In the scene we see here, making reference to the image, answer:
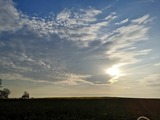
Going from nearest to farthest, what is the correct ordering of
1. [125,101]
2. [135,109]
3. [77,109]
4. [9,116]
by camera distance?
[9,116]
[77,109]
[135,109]
[125,101]

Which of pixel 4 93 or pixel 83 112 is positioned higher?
pixel 4 93

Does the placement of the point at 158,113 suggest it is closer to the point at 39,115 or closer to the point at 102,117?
the point at 102,117

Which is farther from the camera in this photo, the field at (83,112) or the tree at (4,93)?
the tree at (4,93)

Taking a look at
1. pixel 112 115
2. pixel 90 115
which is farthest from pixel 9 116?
pixel 112 115

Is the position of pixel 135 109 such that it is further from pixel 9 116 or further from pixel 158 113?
pixel 9 116

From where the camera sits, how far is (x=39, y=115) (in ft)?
123

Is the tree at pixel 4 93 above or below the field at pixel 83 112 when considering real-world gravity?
above

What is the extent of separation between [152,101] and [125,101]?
4.75 meters

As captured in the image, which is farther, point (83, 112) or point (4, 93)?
point (4, 93)

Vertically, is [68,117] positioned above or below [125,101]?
below

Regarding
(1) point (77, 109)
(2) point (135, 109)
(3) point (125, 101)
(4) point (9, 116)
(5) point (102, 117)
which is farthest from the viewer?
(3) point (125, 101)

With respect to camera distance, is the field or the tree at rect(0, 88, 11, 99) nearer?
the field

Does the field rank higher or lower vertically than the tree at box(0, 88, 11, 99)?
lower

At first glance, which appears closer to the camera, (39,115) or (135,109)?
(39,115)
